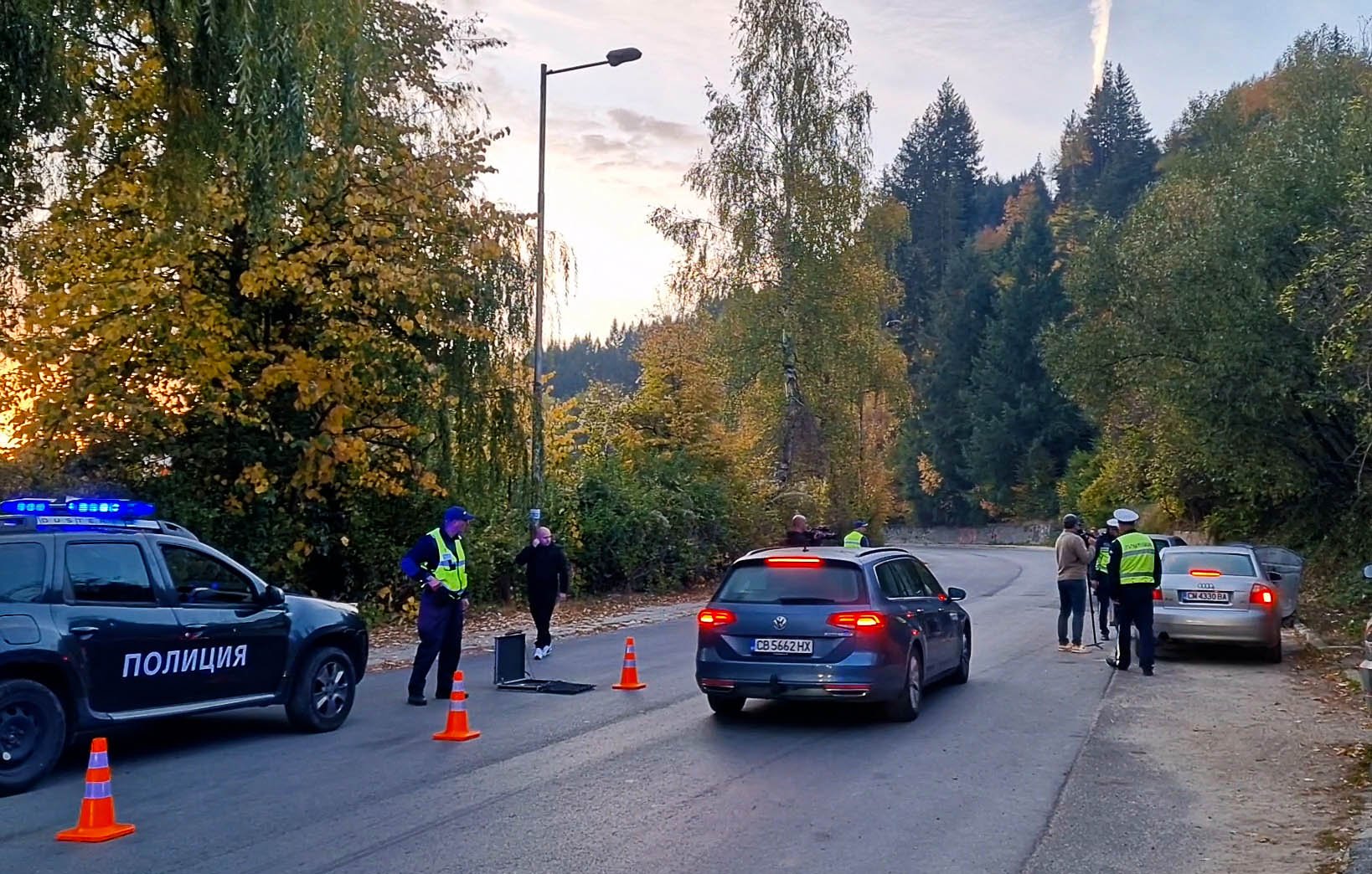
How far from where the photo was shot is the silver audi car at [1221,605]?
15758 millimetres

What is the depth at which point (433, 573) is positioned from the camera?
12.2 metres

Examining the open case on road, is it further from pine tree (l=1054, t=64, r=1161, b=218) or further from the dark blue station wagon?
pine tree (l=1054, t=64, r=1161, b=218)

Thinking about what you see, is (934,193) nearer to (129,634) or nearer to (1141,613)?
(1141,613)

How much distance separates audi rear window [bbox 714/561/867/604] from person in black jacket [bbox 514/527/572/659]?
5.17 metres

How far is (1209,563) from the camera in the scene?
54.1ft

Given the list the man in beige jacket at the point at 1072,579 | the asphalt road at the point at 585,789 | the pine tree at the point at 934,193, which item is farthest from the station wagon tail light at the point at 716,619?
the pine tree at the point at 934,193

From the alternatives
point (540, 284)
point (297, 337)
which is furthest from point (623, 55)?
point (297, 337)

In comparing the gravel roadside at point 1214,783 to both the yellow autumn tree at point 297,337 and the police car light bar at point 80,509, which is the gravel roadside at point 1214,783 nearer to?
the police car light bar at point 80,509

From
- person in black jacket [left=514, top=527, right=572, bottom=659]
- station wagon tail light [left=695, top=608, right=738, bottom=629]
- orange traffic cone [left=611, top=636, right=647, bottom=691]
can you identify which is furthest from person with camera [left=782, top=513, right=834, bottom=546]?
station wagon tail light [left=695, top=608, right=738, bottom=629]

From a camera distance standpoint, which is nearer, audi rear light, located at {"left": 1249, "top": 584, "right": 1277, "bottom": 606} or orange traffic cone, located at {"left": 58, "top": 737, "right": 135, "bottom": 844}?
orange traffic cone, located at {"left": 58, "top": 737, "right": 135, "bottom": 844}

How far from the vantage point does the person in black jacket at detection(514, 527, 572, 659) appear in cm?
1612

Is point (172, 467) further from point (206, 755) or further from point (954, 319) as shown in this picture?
point (954, 319)

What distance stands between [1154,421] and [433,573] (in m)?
21.9

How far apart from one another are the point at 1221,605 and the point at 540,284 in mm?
→ 11406
